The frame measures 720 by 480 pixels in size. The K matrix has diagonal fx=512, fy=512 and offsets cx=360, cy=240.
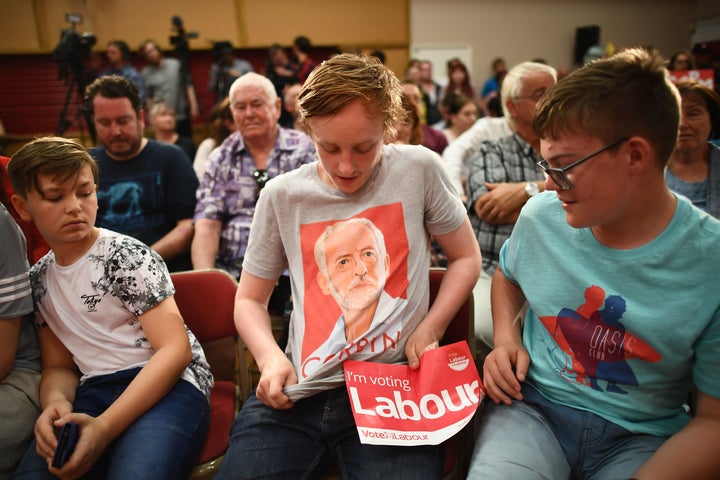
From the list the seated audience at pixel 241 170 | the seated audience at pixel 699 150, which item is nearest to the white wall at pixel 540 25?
the seated audience at pixel 241 170

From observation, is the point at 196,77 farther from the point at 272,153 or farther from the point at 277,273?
the point at 277,273

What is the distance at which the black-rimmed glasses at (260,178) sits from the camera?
2.42 meters

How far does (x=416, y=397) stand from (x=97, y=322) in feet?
2.85

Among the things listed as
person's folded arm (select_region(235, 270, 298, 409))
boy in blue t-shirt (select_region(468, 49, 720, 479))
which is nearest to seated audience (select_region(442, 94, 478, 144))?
person's folded arm (select_region(235, 270, 298, 409))

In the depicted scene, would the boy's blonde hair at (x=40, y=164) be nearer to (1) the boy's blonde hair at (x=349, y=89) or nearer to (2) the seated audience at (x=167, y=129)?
(1) the boy's blonde hair at (x=349, y=89)

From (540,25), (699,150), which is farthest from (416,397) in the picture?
(540,25)

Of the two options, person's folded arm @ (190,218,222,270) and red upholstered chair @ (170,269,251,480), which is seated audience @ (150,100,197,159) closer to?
person's folded arm @ (190,218,222,270)

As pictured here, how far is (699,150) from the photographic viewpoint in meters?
2.11

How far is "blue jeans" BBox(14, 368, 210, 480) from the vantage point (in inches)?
46.0

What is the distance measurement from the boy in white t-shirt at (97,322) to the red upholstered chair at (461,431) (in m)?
0.65

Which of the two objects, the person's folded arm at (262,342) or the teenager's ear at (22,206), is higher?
the teenager's ear at (22,206)

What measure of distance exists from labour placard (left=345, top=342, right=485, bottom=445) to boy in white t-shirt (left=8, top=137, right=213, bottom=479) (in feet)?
1.56

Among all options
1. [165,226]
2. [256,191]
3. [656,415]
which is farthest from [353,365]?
[165,226]

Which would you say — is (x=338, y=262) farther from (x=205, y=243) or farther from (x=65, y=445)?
(x=205, y=243)
